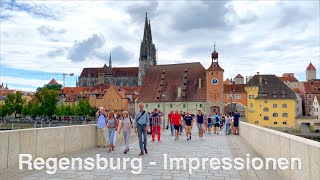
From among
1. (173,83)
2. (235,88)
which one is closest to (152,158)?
(173,83)

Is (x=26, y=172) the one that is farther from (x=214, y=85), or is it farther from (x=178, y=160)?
(x=214, y=85)

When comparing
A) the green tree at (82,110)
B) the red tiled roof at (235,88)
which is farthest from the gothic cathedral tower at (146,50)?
the red tiled roof at (235,88)

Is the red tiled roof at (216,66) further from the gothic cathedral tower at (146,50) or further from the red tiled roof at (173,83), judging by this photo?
the gothic cathedral tower at (146,50)

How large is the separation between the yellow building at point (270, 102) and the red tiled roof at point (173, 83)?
13528 millimetres

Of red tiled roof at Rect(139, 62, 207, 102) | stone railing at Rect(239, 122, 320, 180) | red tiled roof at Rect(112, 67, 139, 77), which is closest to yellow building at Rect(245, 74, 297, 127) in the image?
red tiled roof at Rect(139, 62, 207, 102)

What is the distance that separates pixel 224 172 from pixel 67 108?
Answer: 9347 cm

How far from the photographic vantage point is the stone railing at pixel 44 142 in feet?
29.6

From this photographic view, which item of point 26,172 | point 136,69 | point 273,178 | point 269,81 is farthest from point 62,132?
point 136,69

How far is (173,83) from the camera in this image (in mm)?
91625

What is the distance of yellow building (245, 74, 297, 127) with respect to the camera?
88.8 m

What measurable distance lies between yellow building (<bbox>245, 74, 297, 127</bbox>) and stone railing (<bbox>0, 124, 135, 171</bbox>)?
79816 mm

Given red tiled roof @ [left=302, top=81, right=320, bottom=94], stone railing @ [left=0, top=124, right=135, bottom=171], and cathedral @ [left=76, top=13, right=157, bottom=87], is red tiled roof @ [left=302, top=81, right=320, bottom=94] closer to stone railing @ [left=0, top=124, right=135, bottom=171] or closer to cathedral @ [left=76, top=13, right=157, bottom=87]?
cathedral @ [left=76, top=13, right=157, bottom=87]

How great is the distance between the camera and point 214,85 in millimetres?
86375

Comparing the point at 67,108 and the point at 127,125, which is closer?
the point at 127,125
